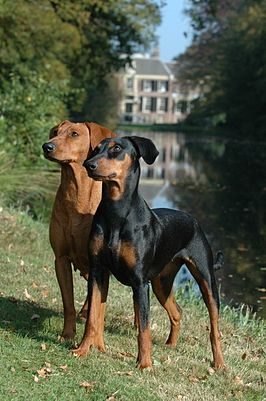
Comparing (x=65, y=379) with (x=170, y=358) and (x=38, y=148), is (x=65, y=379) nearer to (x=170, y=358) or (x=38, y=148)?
(x=170, y=358)

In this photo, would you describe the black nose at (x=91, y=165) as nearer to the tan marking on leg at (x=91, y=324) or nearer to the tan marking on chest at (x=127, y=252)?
the tan marking on chest at (x=127, y=252)

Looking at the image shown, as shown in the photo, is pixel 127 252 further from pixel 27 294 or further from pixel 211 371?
pixel 27 294

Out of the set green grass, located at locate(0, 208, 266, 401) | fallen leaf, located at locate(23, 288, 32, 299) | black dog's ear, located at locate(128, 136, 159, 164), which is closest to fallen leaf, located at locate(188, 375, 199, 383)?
green grass, located at locate(0, 208, 266, 401)

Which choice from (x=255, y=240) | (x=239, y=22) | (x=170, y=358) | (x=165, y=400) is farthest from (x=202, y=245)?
(x=239, y=22)

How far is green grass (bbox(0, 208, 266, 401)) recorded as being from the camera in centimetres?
555

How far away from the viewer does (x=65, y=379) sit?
567 cm

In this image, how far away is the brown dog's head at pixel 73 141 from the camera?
6.20 metres

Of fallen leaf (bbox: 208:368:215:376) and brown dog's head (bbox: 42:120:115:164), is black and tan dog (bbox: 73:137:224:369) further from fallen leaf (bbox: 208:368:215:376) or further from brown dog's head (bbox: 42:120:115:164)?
fallen leaf (bbox: 208:368:215:376)

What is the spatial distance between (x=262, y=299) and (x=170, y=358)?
521cm

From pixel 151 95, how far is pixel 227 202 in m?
104

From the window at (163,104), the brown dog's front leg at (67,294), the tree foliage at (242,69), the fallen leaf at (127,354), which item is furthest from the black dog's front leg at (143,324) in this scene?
the window at (163,104)

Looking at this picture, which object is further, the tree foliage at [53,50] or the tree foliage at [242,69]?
the tree foliage at [242,69]

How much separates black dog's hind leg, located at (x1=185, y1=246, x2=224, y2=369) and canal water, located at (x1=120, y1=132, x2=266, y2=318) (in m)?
4.12

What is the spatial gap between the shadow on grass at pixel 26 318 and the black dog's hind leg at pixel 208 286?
133 cm
